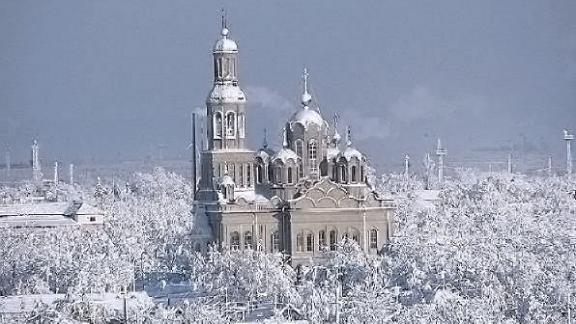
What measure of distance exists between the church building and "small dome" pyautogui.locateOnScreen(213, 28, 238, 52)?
0.02 metres

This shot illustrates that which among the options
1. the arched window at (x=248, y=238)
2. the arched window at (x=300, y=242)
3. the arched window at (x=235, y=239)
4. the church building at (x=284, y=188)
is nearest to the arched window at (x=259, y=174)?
the church building at (x=284, y=188)

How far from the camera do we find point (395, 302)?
1523 inches

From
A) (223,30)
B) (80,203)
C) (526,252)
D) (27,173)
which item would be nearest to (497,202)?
(80,203)

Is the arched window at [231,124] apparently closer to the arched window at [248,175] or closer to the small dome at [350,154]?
the arched window at [248,175]

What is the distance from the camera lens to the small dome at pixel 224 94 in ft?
167

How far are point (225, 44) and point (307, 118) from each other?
10.8 feet

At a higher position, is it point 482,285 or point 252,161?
point 252,161

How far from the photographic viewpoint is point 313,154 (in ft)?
169

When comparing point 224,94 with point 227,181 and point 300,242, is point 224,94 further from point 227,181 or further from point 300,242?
point 300,242

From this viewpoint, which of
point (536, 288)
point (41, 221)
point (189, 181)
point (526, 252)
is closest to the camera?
point (536, 288)

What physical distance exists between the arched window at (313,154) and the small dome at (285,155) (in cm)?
68

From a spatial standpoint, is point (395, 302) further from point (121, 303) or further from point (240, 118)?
point (240, 118)

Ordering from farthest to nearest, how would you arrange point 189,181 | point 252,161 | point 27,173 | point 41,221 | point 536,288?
point 27,173, point 189,181, point 41,221, point 252,161, point 536,288

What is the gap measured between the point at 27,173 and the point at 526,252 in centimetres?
9549
